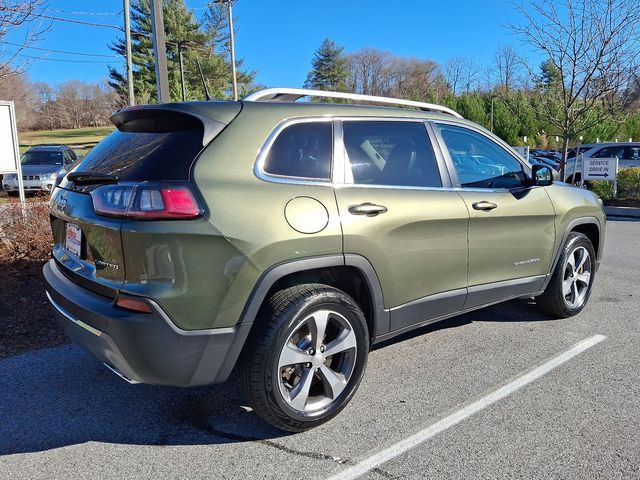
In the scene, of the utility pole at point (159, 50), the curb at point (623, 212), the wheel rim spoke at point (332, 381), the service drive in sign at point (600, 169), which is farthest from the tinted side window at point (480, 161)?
the service drive in sign at point (600, 169)

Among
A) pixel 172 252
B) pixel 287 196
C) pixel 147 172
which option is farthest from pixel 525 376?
pixel 147 172

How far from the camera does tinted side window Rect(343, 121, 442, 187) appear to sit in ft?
10.8

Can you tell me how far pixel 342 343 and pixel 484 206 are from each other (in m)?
1.58

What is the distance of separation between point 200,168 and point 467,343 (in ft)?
8.85

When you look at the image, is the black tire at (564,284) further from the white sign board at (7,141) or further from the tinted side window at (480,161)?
the white sign board at (7,141)

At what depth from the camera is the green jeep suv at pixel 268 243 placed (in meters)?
2.54

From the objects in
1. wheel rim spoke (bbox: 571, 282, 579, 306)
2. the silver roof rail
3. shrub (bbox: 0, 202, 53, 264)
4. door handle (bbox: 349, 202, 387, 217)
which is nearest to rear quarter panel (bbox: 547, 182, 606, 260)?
wheel rim spoke (bbox: 571, 282, 579, 306)

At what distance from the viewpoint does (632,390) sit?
3396 mm

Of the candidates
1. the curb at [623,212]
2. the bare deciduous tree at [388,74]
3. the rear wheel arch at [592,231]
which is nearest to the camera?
the rear wheel arch at [592,231]

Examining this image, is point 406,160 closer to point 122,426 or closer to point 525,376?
point 525,376

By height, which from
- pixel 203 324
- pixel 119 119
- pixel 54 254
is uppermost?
pixel 119 119

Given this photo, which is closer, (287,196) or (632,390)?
(287,196)

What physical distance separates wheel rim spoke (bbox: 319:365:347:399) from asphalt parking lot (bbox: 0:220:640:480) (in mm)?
182

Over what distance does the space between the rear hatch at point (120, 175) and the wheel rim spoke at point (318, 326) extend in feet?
3.20
